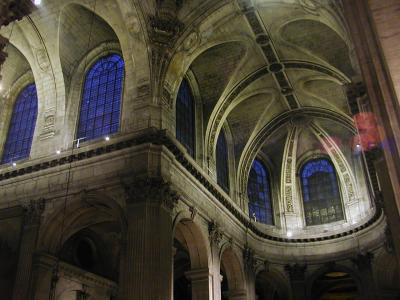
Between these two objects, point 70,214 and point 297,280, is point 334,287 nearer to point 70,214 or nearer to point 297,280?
point 297,280

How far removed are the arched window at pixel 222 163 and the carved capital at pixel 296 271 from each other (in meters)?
4.84

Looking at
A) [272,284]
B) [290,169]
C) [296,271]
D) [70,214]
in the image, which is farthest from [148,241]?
[290,169]

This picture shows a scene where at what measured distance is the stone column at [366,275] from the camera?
20.0m

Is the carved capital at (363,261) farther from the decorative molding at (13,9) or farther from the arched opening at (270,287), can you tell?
the decorative molding at (13,9)

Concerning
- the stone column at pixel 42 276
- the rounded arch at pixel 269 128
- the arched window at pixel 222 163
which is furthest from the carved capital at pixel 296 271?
the stone column at pixel 42 276

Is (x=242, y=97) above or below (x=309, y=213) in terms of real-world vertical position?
above

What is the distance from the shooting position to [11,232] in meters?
15.2

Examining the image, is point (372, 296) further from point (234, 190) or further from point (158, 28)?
point (158, 28)

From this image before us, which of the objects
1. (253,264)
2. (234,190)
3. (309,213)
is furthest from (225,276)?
(309,213)

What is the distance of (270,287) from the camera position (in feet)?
75.8

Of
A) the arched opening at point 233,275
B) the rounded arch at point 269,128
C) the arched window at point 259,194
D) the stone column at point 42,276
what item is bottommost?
the stone column at point 42,276

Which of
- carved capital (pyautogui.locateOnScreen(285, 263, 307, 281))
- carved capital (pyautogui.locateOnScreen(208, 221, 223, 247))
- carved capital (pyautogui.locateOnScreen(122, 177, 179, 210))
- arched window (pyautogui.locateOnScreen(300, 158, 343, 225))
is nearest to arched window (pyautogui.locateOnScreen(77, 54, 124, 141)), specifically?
carved capital (pyautogui.locateOnScreen(122, 177, 179, 210))

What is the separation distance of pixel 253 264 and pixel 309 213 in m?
5.01

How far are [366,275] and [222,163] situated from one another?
25.8 ft
